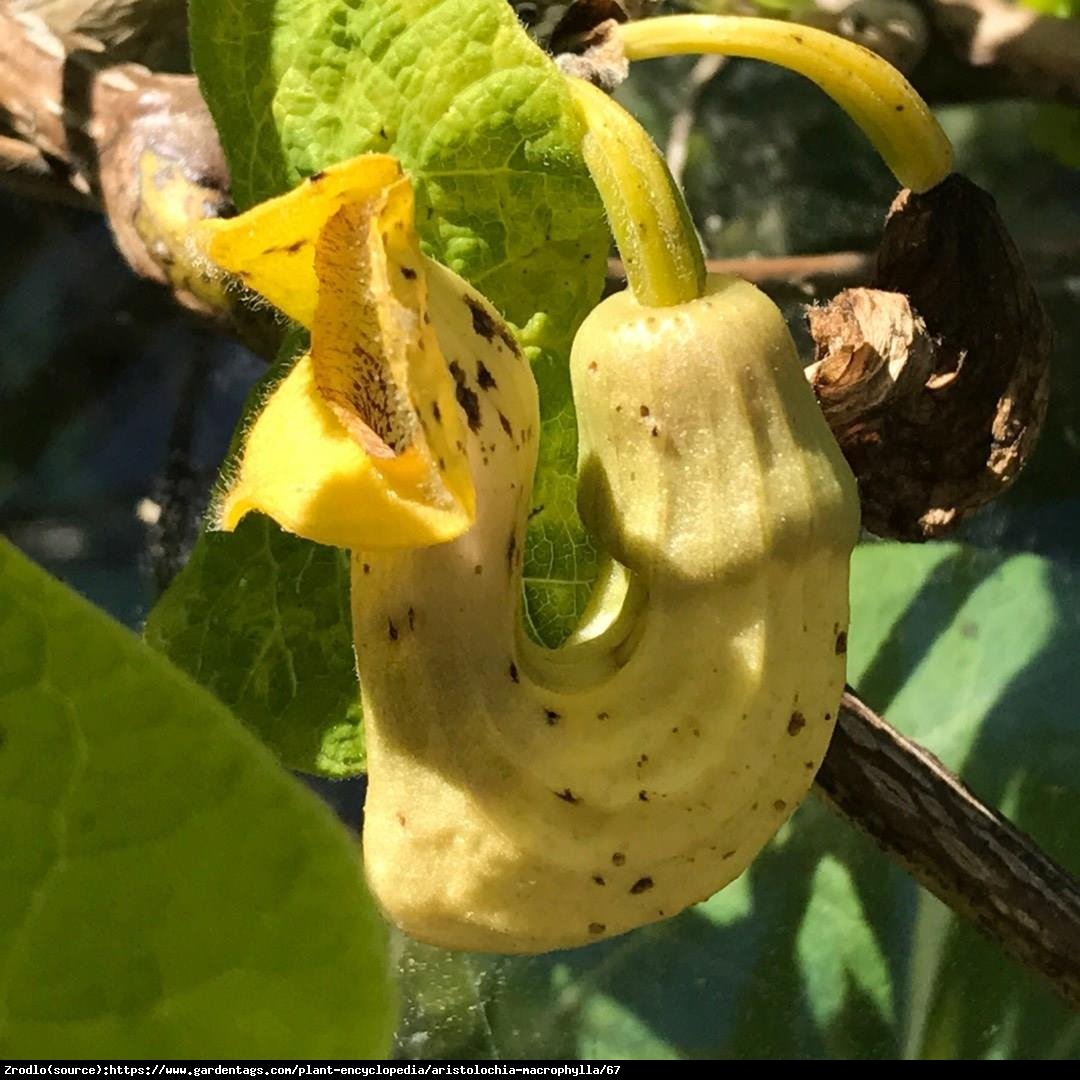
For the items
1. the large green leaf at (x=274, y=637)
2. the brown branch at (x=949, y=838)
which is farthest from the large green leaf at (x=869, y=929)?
the large green leaf at (x=274, y=637)

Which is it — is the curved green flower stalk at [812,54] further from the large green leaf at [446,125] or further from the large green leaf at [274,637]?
the large green leaf at [274,637]

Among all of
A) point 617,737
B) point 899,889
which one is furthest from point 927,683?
point 617,737

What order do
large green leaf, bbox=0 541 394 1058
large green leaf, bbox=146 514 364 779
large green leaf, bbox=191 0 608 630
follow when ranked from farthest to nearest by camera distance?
1. large green leaf, bbox=146 514 364 779
2. large green leaf, bbox=191 0 608 630
3. large green leaf, bbox=0 541 394 1058

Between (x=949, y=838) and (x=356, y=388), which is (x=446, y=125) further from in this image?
(x=949, y=838)

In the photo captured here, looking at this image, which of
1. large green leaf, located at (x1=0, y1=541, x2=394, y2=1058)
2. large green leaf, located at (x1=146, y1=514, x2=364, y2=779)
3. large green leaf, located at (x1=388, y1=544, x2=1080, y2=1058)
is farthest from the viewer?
large green leaf, located at (x1=388, y1=544, x2=1080, y2=1058)

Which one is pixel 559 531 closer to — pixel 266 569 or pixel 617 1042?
pixel 266 569

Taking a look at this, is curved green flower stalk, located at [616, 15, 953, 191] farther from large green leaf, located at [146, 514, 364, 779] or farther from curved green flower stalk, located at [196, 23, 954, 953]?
large green leaf, located at [146, 514, 364, 779]

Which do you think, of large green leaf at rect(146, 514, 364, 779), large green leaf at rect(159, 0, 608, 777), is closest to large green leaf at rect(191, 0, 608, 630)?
large green leaf at rect(159, 0, 608, 777)
